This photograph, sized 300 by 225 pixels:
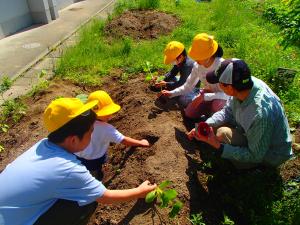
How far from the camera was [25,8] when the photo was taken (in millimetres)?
10109

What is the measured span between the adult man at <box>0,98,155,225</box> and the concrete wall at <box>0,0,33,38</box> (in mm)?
7737

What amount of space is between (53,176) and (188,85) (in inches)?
106

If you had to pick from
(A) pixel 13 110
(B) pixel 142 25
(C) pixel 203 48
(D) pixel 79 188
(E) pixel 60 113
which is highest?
(E) pixel 60 113

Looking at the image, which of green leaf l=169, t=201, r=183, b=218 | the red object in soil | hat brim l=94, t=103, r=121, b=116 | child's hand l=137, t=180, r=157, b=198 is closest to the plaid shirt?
the red object in soil

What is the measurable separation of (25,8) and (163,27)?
446 centimetres

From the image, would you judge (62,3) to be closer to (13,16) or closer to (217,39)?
(13,16)

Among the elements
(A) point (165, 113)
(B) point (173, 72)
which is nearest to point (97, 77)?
(B) point (173, 72)

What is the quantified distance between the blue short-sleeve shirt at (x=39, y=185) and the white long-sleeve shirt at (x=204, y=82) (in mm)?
2261

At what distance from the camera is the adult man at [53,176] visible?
2189 millimetres

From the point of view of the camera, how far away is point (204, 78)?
4.34 metres

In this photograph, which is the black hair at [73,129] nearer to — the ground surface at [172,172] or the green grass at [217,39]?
the ground surface at [172,172]

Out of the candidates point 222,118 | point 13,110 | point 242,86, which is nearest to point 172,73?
point 222,118

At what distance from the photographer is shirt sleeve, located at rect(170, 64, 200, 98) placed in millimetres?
4410

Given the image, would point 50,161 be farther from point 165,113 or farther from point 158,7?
point 158,7
